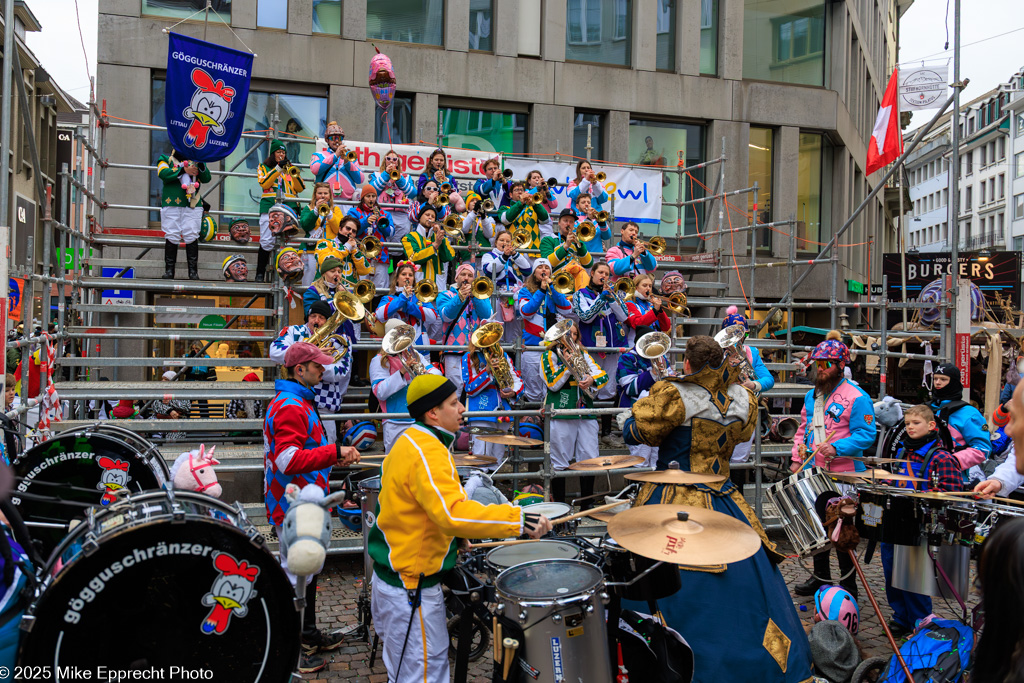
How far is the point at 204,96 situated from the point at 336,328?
4621mm

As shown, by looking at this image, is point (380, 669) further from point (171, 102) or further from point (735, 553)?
point (171, 102)

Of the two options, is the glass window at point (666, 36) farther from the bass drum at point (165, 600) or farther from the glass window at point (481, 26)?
the bass drum at point (165, 600)

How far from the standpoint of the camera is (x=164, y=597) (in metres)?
2.82

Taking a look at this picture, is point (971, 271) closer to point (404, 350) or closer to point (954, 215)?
point (954, 215)

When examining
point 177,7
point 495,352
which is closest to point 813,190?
point 495,352

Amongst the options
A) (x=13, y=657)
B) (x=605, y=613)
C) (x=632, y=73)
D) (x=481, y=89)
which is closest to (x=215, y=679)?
(x=13, y=657)

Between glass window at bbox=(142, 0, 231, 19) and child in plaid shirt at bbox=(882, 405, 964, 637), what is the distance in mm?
15262

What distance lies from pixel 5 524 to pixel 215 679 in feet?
3.40

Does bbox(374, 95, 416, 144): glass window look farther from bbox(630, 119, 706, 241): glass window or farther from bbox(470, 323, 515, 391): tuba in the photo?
bbox(470, 323, 515, 391): tuba

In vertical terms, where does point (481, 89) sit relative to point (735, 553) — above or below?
above

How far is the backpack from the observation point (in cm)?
392

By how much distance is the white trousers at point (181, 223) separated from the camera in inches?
401

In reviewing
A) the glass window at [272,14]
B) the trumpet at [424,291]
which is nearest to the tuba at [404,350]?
the trumpet at [424,291]

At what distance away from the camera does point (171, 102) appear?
9.80 metres
